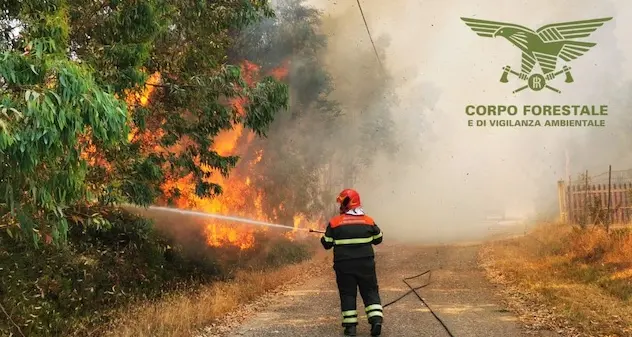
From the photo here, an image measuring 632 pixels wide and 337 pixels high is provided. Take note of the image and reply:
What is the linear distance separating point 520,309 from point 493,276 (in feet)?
10.8

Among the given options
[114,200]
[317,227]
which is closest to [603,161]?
[317,227]

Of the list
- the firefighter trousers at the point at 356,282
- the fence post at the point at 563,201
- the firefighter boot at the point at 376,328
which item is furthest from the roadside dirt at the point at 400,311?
the fence post at the point at 563,201

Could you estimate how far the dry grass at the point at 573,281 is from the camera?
6082 mm

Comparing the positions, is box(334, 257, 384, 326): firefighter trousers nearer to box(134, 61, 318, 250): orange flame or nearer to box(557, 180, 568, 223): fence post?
box(134, 61, 318, 250): orange flame

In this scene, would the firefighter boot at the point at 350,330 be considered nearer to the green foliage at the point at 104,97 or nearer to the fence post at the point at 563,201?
the green foliage at the point at 104,97

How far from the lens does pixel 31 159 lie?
2896 millimetres

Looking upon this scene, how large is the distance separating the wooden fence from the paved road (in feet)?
11.6

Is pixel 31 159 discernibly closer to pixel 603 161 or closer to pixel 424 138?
pixel 603 161

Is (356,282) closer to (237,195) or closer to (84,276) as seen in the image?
(84,276)

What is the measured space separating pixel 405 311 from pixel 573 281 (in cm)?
345

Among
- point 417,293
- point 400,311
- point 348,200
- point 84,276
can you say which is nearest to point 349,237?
point 348,200

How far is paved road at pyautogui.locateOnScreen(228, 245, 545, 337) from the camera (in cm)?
611

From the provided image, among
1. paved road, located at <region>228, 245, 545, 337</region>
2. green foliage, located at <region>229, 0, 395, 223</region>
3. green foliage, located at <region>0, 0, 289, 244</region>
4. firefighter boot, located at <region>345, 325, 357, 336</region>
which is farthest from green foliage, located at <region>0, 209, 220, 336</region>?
green foliage, located at <region>229, 0, 395, 223</region>

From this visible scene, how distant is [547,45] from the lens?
13.7m
